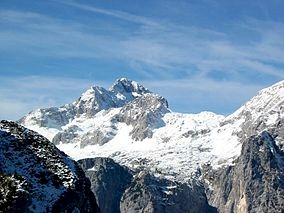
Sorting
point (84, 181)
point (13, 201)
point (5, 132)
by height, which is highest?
point (5, 132)

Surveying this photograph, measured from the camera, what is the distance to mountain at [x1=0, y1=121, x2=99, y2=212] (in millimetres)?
76750

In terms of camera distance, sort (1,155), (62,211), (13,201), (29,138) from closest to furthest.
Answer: (13,201), (62,211), (1,155), (29,138)

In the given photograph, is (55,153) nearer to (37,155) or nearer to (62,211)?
(37,155)

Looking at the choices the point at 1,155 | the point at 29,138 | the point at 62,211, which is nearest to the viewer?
the point at 62,211

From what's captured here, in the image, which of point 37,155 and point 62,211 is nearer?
point 62,211

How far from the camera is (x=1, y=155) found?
86.4 metres

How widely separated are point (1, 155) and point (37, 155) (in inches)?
179

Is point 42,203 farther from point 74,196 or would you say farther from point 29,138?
point 29,138

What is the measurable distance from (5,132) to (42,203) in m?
16.8

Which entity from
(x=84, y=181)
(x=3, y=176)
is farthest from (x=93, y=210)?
(x=3, y=176)

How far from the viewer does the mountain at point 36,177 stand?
3022 inches

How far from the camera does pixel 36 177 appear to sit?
273 ft

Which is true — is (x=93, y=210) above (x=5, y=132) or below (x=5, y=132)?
below

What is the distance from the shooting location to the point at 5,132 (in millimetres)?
92625
